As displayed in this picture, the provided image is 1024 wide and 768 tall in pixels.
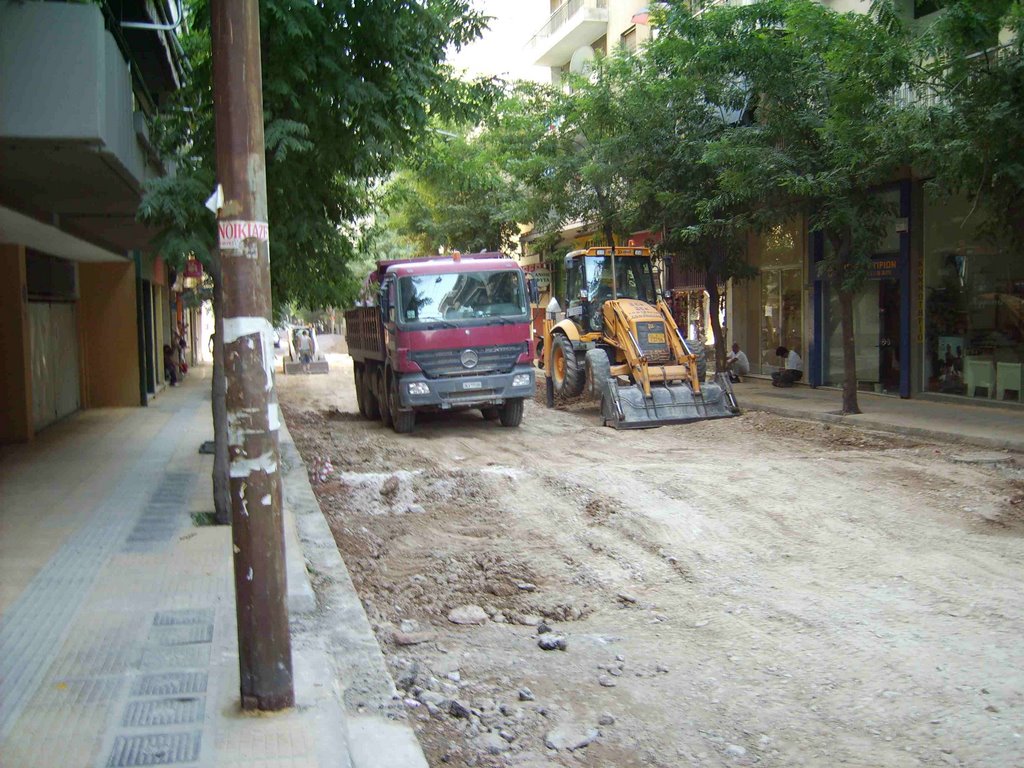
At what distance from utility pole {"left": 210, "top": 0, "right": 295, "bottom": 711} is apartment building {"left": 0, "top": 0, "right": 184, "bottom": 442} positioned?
397 cm

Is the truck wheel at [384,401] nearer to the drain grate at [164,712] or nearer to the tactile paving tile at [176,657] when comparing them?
the tactile paving tile at [176,657]

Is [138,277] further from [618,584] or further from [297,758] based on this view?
[297,758]

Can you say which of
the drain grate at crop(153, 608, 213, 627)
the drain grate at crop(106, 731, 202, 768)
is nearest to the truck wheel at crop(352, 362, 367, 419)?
the drain grate at crop(153, 608, 213, 627)

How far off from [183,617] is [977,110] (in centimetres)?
1105

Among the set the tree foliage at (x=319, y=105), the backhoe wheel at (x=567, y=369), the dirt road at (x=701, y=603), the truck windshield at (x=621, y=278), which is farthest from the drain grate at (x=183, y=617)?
the truck windshield at (x=621, y=278)

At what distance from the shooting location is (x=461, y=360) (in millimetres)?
14773

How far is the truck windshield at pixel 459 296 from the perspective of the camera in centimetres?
1468

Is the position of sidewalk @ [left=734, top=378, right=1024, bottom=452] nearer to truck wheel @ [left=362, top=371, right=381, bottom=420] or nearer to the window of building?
truck wheel @ [left=362, top=371, right=381, bottom=420]

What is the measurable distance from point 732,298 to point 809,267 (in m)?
3.88

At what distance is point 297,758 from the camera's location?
392cm

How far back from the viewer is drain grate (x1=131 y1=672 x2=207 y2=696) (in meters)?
4.63

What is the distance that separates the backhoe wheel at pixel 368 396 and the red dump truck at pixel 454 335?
188cm

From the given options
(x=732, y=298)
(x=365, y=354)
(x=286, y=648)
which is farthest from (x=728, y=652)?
(x=732, y=298)

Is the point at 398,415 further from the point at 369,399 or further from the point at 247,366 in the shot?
the point at 247,366
